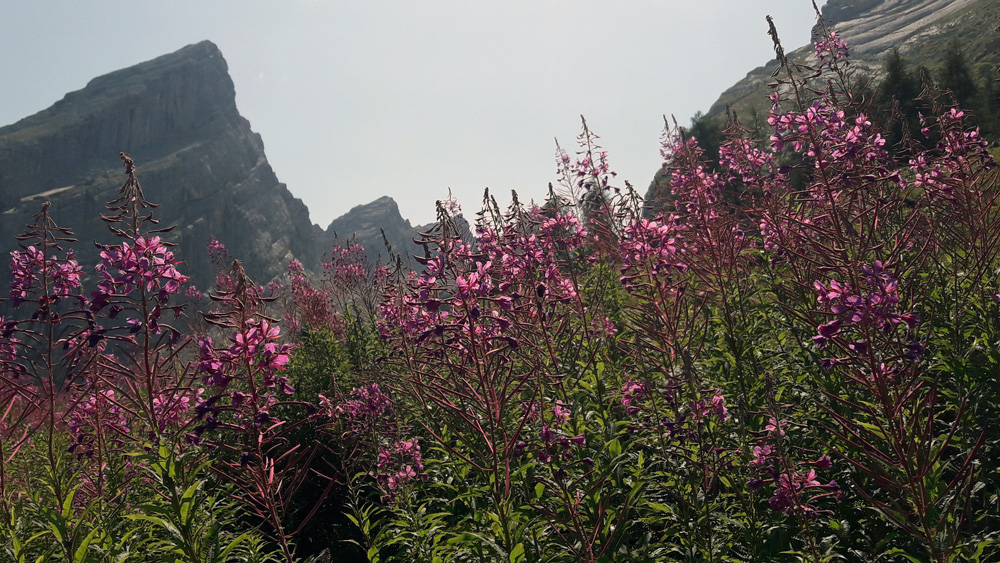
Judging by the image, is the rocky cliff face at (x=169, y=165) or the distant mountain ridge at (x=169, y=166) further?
the rocky cliff face at (x=169, y=165)

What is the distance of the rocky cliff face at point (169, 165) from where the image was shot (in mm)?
116438

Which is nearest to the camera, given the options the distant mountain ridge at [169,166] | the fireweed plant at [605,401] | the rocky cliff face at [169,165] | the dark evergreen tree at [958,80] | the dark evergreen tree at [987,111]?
the fireweed plant at [605,401]

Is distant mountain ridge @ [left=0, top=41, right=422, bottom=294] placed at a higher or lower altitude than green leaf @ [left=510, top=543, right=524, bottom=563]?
higher

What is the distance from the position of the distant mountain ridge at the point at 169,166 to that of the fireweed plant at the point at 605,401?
120910 mm

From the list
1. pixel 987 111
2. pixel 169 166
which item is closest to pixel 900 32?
pixel 987 111

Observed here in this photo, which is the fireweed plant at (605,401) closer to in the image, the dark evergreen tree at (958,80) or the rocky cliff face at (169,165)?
the dark evergreen tree at (958,80)

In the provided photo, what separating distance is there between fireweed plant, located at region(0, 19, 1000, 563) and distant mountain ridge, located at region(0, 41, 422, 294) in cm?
12091

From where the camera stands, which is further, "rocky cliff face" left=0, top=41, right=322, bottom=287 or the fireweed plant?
"rocky cliff face" left=0, top=41, right=322, bottom=287

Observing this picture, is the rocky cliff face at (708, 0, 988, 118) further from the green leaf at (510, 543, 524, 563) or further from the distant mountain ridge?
the distant mountain ridge

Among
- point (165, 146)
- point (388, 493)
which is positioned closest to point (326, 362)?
point (388, 493)

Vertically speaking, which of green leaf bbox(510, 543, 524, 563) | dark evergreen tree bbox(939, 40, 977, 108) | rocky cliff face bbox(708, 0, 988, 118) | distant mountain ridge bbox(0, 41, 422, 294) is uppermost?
distant mountain ridge bbox(0, 41, 422, 294)

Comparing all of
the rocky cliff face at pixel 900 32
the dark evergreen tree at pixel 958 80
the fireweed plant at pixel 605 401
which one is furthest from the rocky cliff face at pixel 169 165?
the dark evergreen tree at pixel 958 80

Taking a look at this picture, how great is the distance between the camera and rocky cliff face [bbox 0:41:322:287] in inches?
4584

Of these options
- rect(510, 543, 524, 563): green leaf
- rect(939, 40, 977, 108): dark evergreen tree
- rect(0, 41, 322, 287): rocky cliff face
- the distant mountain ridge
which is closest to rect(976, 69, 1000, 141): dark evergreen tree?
rect(939, 40, 977, 108): dark evergreen tree
